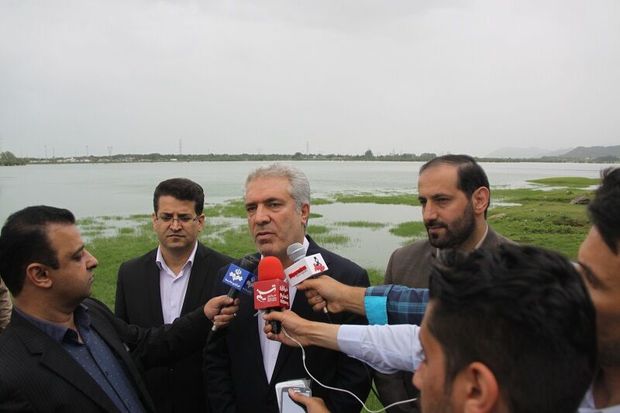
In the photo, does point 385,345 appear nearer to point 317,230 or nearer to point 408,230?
point 317,230

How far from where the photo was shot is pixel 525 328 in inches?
41.4

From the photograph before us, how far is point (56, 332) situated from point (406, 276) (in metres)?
2.27

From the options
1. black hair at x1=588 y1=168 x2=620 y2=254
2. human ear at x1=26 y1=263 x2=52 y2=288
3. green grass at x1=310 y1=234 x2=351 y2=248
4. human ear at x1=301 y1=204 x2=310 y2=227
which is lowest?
green grass at x1=310 y1=234 x2=351 y2=248

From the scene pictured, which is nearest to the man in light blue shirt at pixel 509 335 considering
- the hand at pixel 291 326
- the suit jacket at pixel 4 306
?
the hand at pixel 291 326

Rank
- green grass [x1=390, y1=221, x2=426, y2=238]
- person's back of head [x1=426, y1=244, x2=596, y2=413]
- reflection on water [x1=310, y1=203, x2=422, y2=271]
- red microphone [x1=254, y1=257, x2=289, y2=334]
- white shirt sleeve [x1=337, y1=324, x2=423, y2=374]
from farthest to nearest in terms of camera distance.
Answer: green grass [x1=390, y1=221, x2=426, y2=238], reflection on water [x1=310, y1=203, x2=422, y2=271], red microphone [x1=254, y1=257, x2=289, y2=334], white shirt sleeve [x1=337, y1=324, x2=423, y2=374], person's back of head [x1=426, y1=244, x2=596, y2=413]

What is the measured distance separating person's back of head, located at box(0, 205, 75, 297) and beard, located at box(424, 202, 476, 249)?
94.9 inches

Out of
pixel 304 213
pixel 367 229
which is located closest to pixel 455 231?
pixel 304 213

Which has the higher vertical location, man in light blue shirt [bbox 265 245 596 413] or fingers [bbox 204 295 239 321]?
man in light blue shirt [bbox 265 245 596 413]

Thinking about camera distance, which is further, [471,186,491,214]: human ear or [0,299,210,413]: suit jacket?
[471,186,491,214]: human ear

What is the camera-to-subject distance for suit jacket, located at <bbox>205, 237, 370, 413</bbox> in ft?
8.80

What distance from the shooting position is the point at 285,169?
298 centimetres

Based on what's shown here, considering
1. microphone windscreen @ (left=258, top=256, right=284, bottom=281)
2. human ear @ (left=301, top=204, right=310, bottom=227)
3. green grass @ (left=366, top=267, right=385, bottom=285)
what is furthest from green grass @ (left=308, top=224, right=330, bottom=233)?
microphone windscreen @ (left=258, top=256, right=284, bottom=281)

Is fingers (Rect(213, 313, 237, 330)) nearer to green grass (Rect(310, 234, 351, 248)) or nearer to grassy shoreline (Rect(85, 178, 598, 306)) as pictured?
grassy shoreline (Rect(85, 178, 598, 306))

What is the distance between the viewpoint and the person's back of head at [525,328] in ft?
3.44
